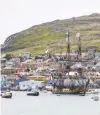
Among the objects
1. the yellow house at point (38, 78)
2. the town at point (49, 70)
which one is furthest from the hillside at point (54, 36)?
the yellow house at point (38, 78)

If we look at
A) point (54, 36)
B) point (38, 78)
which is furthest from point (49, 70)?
point (54, 36)


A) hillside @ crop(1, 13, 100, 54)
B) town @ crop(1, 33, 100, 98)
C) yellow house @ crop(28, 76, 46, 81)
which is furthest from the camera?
hillside @ crop(1, 13, 100, 54)

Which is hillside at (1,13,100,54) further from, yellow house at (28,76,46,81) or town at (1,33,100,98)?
yellow house at (28,76,46,81)

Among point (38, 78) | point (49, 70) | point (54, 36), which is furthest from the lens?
point (54, 36)

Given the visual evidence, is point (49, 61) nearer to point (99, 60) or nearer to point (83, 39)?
point (99, 60)

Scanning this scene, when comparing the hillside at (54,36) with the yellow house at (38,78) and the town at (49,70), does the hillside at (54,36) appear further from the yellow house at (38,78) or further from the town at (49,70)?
the yellow house at (38,78)

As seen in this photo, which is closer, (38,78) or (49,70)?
(38,78)

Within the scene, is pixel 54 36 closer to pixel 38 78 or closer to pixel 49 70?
pixel 49 70


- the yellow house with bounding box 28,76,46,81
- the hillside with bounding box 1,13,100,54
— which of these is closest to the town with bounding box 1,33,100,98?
the yellow house with bounding box 28,76,46,81

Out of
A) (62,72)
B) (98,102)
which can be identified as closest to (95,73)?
(62,72)
